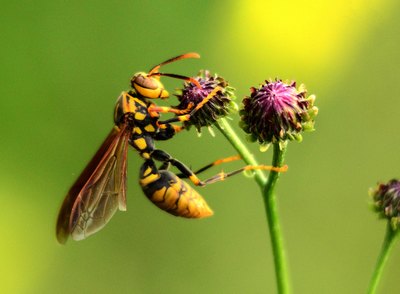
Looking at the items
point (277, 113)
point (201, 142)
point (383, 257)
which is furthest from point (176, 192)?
point (201, 142)

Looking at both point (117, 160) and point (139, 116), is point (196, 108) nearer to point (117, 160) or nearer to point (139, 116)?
point (139, 116)

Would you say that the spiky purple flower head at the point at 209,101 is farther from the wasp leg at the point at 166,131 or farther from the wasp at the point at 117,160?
the wasp leg at the point at 166,131

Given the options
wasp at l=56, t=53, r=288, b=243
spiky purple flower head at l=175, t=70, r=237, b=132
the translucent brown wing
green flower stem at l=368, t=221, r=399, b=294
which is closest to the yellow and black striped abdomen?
wasp at l=56, t=53, r=288, b=243

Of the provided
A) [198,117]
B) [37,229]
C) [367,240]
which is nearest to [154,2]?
[37,229]

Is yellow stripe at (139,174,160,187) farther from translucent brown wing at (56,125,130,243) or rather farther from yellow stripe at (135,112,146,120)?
yellow stripe at (135,112,146,120)

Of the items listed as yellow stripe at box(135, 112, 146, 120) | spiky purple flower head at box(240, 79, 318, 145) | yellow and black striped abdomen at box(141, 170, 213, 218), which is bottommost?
yellow and black striped abdomen at box(141, 170, 213, 218)

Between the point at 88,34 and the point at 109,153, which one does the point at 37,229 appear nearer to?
the point at 88,34

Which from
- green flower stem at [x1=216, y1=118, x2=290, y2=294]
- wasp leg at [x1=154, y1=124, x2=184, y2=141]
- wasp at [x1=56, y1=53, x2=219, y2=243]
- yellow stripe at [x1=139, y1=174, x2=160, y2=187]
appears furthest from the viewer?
wasp leg at [x1=154, y1=124, x2=184, y2=141]
